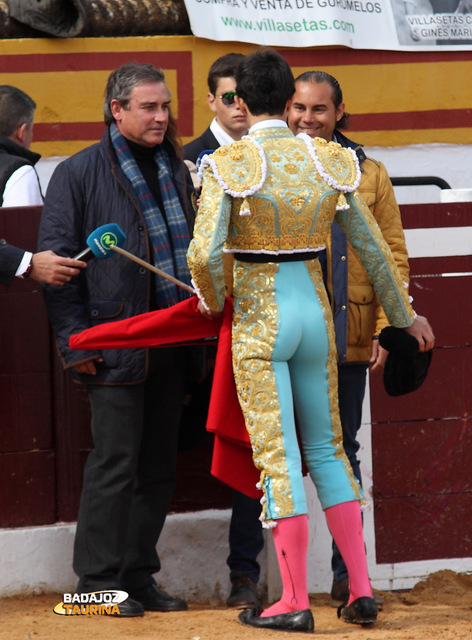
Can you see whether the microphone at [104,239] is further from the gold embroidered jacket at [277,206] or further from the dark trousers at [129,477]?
the dark trousers at [129,477]

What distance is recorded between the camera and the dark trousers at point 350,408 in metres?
3.88

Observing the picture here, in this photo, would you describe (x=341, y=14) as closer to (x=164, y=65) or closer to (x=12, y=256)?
(x=164, y=65)

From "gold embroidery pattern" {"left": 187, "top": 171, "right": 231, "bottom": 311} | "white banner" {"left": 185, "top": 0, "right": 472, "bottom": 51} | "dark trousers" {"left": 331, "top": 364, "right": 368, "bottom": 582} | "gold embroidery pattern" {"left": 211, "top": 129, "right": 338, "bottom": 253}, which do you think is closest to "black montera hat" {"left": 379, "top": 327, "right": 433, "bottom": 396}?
"dark trousers" {"left": 331, "top": 364, "right": 368, "bottom": 582}

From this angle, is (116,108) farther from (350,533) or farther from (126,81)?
(350,533)

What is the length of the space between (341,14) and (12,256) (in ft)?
12.1

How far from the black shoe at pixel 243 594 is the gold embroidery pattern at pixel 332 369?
2.43 ft

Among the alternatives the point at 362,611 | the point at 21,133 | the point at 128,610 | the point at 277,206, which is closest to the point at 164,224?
the point at 277,206

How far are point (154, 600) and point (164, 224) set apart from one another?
1269 mm

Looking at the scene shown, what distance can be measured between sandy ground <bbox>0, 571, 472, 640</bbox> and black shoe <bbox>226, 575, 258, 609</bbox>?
0.05 metres

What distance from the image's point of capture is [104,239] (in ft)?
11.5

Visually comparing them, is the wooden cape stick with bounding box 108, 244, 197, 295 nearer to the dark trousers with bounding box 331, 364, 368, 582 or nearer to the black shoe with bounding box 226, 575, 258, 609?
the dark trousers with bounding box 331, 364, 368, 582

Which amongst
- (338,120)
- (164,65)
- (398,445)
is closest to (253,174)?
(338,120)

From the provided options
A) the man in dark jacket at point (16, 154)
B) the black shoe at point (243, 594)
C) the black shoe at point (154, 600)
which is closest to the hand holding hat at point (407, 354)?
the black shoe at point (243, 594)

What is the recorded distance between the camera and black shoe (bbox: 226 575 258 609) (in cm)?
399
